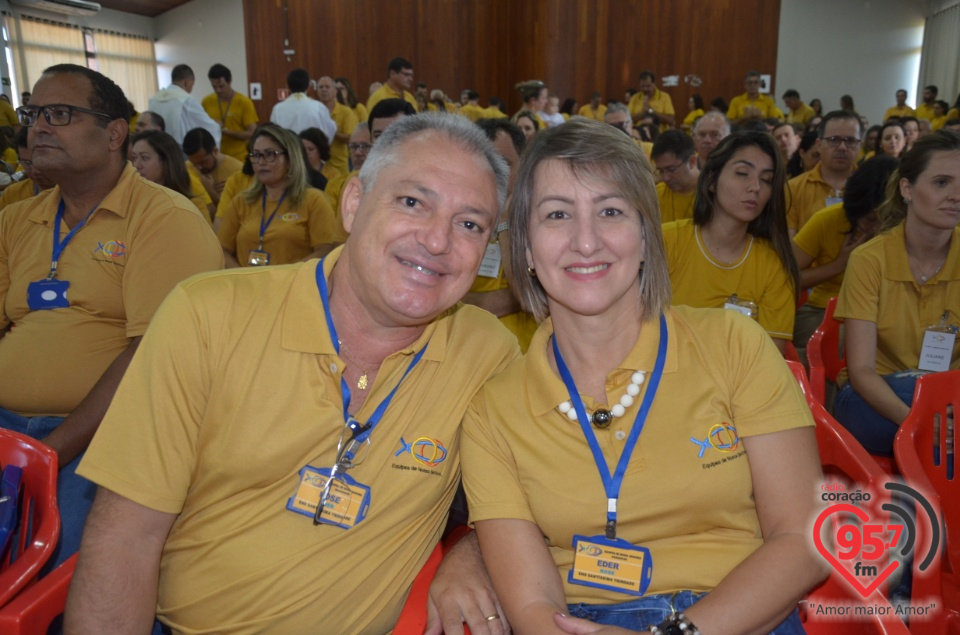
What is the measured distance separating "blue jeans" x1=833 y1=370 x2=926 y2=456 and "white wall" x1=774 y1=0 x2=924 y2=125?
43.7 ft

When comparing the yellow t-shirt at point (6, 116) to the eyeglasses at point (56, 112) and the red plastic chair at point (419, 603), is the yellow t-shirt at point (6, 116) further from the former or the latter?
the red plastic chair at point (419, 603)

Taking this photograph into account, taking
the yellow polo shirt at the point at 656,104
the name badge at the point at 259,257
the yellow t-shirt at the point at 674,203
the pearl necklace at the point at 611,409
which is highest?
the yellow polo shirt at the point at 656,104

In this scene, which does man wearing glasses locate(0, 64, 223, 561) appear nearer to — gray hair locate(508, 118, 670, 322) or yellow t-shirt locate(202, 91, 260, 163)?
gray hair locate(508, 118, 670, 322)

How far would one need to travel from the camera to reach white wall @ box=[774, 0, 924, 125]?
1419 centimetres

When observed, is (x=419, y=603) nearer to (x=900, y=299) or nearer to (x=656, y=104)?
(x=900, y=299)

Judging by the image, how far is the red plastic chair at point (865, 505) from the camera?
1.45 meters

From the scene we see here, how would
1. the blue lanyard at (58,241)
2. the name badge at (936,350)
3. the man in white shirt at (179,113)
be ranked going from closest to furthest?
the blue lanyard at (58,241)
the name badge at (936,350)
the man in white shirt at (179,113)

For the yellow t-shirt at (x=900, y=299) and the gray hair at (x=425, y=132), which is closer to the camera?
the gray hair at (x=425, y=132)

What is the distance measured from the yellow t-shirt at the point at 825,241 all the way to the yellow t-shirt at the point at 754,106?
940 cm

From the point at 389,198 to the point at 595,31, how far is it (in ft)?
47.6

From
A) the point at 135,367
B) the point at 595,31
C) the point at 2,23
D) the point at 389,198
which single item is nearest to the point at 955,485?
the point at 389,198

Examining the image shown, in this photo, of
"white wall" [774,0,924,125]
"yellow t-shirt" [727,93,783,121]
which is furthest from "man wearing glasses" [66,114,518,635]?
"white wall" [774,0,924,125]

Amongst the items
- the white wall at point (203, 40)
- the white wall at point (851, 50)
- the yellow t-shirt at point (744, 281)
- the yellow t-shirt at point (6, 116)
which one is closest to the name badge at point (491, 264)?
the yellow t-shirt at point (744, 281)

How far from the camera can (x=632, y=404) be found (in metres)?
1.51
